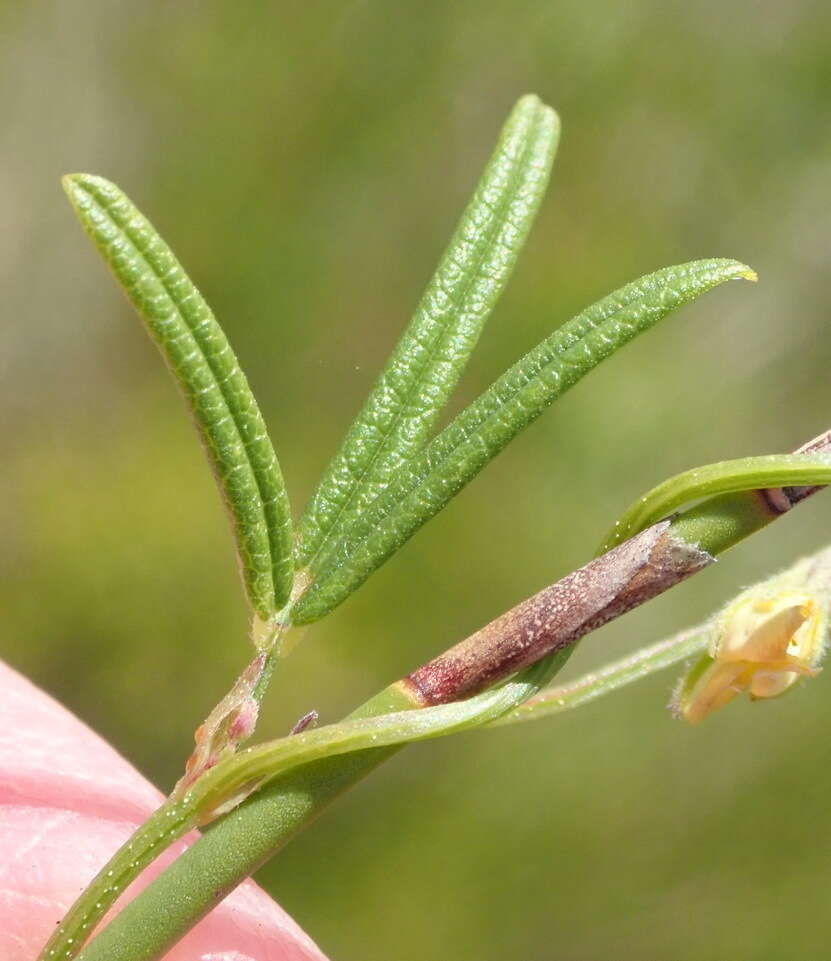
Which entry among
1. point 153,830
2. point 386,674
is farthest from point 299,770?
point 386,674

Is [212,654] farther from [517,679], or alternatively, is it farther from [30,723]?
[517,679]

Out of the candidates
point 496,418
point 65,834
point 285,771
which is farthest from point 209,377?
point 65,834

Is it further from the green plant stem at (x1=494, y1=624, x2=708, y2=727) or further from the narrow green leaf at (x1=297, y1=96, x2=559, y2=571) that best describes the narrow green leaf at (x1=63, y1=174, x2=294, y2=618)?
the green plant stem at (x1=494, y1=624, x2=708, y2=727)

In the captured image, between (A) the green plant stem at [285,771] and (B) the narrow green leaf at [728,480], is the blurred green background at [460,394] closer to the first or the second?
(A) the green plant stem at [285,771]

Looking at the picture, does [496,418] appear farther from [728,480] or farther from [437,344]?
[728,480]

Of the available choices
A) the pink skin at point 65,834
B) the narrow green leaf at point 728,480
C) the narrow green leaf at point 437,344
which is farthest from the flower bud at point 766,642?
the pink skin at point 65,834

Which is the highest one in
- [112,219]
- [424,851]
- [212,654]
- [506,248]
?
[112,219]
